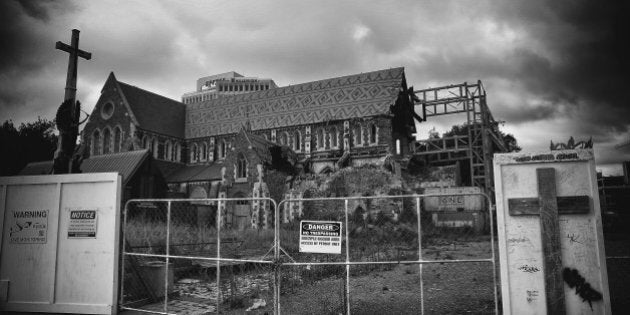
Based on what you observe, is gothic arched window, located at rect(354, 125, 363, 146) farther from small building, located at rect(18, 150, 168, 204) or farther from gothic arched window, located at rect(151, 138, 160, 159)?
gothic arched window, located at rect(151, 138, 160, 159)

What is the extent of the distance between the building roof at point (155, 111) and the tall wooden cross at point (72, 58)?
2475 centimetres

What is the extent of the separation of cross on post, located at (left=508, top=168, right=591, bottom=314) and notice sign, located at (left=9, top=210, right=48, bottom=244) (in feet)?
29.6

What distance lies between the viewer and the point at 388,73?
120 feet

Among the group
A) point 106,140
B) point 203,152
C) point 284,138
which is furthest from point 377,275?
point 106,140

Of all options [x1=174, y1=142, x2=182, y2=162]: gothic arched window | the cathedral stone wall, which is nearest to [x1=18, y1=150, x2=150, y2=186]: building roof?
the cathedral stone wall

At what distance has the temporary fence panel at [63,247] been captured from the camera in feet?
26.3

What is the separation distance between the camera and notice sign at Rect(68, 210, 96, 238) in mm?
8156

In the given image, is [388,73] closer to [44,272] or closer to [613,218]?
[613,218]

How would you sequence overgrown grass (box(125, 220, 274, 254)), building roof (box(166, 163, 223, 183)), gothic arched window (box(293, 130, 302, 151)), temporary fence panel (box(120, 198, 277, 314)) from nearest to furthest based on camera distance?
temporary fence panel (box(120, 198, 277, 314))
overgrown grass (box(125, 220, 274, 254))
building roof (box(166, 163, 223, 183))
gothic arched window (box(293, 130, 302, 151))

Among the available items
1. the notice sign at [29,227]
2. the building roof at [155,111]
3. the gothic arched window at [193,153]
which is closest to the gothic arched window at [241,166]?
the gothic arched window at [193,153]

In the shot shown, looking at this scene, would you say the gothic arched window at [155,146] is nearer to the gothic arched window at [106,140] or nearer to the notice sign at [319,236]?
the gothic arched window at [106,140]

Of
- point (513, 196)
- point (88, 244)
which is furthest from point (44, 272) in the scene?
point (513, 196)

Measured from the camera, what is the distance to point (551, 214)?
6.11m

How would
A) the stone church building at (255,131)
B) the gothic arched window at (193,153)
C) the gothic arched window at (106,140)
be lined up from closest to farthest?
the stone church building at (255,131) → the gothic arched window at (106,140) → the gothic arched window at (193,153)
